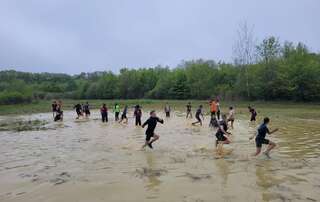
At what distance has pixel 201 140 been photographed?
19.3m

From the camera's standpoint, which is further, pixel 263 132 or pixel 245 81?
pixel 245 81

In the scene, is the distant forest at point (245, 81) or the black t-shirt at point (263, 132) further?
the distant forest at point (245, 81)

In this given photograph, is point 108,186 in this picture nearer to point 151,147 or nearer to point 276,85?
point 151,147

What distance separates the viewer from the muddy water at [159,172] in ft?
31.3

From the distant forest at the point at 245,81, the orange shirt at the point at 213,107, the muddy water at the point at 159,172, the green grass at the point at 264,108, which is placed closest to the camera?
the muddy water at the point at 159,172

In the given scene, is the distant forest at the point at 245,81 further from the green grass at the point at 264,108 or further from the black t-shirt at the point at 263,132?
the black t-shirt at the point at 263,132

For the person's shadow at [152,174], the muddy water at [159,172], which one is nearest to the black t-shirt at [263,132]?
the muddy water at [159,172]

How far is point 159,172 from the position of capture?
1198 cm

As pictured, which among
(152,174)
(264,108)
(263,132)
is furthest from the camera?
(264,108)

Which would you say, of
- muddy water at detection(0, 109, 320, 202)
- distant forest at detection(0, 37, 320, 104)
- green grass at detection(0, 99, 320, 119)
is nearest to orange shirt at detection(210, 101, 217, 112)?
muddy water at detection(0, 109, 320, 202)

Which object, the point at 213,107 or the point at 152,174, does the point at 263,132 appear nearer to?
the point at 152,174

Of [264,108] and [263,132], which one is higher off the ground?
[263,132]

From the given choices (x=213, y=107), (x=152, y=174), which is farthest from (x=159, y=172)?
(x=213, y=107)

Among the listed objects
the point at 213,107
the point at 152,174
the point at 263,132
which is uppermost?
the point at 213,107
